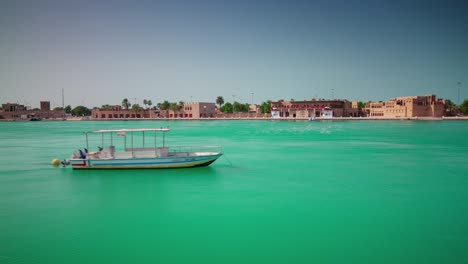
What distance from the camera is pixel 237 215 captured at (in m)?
17.1

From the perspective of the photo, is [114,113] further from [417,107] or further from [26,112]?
[417,107]

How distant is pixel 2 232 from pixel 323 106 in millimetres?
138315

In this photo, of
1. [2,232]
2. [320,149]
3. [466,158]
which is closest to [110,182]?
[2,232]

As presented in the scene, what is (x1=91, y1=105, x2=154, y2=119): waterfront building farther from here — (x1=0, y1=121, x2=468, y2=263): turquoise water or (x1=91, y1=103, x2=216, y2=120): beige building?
(x1=0, y1=121, x2=468, y2=263): turquoise water

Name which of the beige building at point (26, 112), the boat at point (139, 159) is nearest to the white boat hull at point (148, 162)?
the boat at point (139, 159)

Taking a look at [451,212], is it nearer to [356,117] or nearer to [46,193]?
[46,193]

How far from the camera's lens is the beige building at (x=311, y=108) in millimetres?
145875

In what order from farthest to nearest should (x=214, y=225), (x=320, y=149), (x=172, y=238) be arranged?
(x=320, y=149) → (x=214, y=225) → (x=172, y=238)

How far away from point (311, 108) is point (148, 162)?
126m

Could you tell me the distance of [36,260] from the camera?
41.3 ft

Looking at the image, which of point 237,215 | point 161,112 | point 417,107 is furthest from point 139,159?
point 161,112

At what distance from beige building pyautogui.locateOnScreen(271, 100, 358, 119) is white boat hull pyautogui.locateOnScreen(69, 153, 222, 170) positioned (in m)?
123

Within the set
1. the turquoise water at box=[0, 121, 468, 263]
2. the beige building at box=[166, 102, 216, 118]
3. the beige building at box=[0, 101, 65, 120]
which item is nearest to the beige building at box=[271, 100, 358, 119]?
the beige building at box=[166, 102, 216, 118]

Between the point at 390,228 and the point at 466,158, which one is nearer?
the point at 390,228
